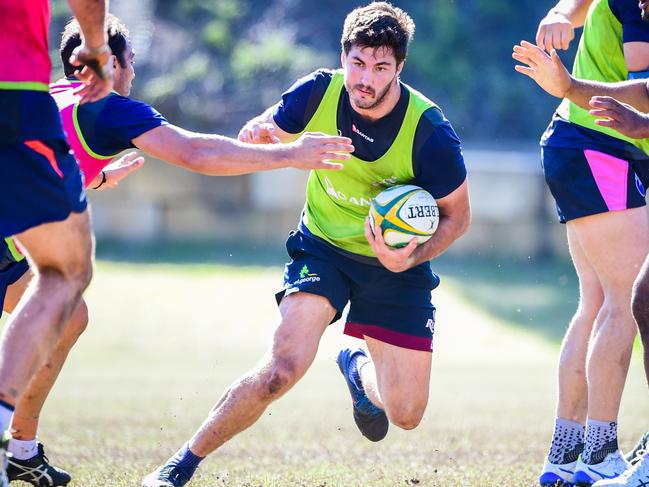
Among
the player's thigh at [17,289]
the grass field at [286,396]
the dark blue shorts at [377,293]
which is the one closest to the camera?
the player's thigh at [17,289]

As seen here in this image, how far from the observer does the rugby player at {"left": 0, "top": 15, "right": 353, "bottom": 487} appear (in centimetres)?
497

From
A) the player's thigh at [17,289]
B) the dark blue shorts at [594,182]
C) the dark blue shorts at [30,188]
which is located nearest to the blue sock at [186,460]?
the player's thigh at [17,289]

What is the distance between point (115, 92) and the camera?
5.39 metres

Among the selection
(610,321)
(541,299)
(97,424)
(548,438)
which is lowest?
(541,299)

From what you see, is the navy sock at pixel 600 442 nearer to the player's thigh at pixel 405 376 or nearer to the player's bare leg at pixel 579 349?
the player's bare leg at pixel 579 349

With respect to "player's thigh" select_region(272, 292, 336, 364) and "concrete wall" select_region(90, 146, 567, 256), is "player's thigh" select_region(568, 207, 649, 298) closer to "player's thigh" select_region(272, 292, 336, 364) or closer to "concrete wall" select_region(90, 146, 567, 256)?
"player's thigh" select_region(272, 292, 336, 364)

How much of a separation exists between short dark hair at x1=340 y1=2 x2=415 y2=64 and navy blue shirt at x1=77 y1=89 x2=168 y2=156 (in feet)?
3.70

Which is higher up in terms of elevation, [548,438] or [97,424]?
[548,438]

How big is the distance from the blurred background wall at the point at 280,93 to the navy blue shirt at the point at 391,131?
39.9 feet

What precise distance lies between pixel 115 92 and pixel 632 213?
2.66 metres

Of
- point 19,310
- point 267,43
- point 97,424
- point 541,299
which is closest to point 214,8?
point 267,43

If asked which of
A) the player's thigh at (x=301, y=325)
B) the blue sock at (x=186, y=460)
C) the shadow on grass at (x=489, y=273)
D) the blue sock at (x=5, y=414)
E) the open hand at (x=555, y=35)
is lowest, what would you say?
the shadow on grass at (x=489, y=273)

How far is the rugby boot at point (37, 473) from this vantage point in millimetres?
5547

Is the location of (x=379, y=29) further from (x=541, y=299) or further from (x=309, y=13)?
(x=309, y=13)
